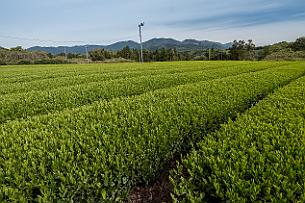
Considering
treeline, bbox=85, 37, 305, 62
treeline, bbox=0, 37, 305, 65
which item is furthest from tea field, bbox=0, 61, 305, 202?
treeline, bbox=85, 37, 305, 62

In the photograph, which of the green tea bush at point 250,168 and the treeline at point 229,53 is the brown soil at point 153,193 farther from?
the treeline at point 229,53

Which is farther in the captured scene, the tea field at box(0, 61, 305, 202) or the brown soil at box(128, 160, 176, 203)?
the brown soil at box(128, 160, 176, 203)

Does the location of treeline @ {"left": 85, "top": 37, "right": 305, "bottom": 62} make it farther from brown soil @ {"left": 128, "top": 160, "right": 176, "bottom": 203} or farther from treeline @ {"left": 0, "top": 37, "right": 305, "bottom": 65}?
brown soil @ {"left": 128, "top": 160, "right": 176, "bottom": 203}

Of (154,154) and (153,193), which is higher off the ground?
(154,154)

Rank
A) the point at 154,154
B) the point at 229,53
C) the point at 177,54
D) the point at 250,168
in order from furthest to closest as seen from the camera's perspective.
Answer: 1. the point at 177,54
2. the point at 229,53
3. the point at 154,154
4. the point at 250,168

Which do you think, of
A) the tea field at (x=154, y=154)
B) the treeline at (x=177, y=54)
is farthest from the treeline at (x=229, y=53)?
the tea field at (x=154, y=154)

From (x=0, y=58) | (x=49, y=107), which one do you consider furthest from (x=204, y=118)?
(x=0, y=58)

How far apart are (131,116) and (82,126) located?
886 mm

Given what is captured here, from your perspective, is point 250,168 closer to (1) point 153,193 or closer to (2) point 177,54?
(1) point 153,193

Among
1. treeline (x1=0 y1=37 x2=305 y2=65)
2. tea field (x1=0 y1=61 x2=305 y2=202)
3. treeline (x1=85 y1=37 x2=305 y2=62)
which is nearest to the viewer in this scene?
tea field (x1=0 y1=61 x2=305 y2=202)

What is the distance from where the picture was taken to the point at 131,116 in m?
4.93

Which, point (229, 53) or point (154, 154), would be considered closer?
point (154, 154)

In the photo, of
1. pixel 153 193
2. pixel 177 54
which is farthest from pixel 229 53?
pixel 153 193

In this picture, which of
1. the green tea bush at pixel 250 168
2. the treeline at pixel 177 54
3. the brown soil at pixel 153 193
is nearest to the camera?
the green tea bush at pixel 250 168
